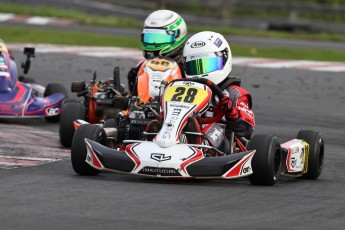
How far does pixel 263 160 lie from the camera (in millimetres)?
7430

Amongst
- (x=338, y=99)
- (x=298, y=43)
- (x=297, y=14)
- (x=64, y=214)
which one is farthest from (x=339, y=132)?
(x=297, y=14)

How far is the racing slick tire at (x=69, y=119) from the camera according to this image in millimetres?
9797

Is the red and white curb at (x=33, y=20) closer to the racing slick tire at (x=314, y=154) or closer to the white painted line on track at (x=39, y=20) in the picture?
the white painted line on track at (x=39, y=20)

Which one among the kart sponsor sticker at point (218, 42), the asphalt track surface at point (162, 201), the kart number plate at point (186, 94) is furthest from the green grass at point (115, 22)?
the kart number plate at point (186, 94)

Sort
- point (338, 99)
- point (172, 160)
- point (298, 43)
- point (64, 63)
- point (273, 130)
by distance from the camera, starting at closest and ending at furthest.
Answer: point (172, 160), point (273, 130), point (338, 99), point (64, 63), point (298, 43)

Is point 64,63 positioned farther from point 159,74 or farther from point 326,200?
point 326,200

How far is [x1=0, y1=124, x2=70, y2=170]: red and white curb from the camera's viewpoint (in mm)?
8615

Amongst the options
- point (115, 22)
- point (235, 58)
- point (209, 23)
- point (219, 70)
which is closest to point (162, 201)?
point (219, 70)

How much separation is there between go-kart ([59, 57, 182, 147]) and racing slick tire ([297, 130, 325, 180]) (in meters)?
1.20

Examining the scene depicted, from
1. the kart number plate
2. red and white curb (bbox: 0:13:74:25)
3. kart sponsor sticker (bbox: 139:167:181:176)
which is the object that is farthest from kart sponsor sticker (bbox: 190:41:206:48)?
red and white curb (bbox: 0:13:74:25)

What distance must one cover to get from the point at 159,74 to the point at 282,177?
1.71 m

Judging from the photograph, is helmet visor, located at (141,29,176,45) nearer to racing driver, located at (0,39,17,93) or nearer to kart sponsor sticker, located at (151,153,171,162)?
racing driver, located at (0,39,17,93)

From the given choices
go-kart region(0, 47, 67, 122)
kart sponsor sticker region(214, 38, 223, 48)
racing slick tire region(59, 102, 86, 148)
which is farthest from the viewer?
go-kart region(0, 47, 67, 122)

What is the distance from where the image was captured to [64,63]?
Answer: 664 inches
